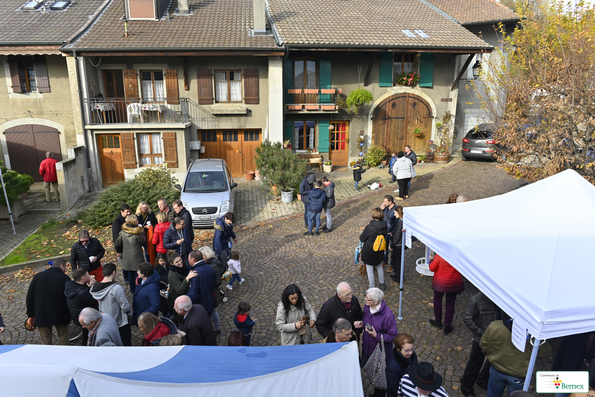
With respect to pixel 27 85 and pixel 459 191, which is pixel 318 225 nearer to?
pixel 459 191

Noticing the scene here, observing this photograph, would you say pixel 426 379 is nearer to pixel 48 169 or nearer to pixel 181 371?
pixel 181 371

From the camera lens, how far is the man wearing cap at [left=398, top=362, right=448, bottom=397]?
3828mm

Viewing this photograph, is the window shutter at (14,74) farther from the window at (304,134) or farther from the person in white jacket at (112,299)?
the person in white jacket at (112,299)

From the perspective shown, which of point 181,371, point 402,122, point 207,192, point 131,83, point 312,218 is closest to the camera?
point 181,371

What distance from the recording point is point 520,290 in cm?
439

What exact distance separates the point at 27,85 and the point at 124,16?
16.5ft

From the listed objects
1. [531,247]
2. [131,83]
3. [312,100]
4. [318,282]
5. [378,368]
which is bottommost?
[318,282]

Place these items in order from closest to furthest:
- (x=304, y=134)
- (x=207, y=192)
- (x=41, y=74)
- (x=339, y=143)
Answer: (x=207, y=192), (x=41, y=74), (x=304, y=134), (x=339, y=143)

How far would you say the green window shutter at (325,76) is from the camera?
17922mm

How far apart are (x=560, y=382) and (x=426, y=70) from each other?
16822mm

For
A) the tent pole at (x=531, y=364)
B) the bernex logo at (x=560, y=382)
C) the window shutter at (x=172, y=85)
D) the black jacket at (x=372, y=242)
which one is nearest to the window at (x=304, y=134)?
the window shutter at (x=172, y=85)

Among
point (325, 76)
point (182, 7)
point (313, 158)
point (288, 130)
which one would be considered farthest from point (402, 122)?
point (182, 7)

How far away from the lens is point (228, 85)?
57.6 feet

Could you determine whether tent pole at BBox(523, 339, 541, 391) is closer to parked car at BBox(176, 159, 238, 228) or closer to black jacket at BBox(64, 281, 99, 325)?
black jacket at BBox(64, 281, 99, 325)
